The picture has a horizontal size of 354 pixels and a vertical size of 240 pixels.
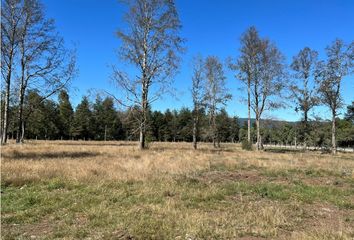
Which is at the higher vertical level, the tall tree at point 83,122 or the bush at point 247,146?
the tall tree at point 83,122

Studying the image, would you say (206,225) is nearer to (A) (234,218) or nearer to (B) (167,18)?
(A) (234,218)

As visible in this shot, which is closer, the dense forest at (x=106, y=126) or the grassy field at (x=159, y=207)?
the grassy field at (x=159, y=207)

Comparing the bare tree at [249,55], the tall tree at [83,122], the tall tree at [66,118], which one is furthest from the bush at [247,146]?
the tall tree at [66,118]

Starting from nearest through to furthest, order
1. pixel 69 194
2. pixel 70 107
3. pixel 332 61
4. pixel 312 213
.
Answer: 1. pixel 312 213
2. pixel 69 194
3. pixel 332 61
4. pixel 70 107

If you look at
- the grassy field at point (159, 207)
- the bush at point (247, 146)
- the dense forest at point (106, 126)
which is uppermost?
the dense forest at point (106, 126)

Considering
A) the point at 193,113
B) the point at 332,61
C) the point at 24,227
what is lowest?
the point at 24,227

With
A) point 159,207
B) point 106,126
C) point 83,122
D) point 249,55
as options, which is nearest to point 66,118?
point 83,122

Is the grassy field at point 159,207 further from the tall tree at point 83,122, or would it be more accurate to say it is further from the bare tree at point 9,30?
the tall tree at point 83,122

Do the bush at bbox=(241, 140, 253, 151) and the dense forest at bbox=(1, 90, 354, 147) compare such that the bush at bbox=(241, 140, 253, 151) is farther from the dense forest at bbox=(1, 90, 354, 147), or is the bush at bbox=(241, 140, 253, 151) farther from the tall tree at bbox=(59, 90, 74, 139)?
the tall tree at bbox=(59, 90, 74, 139)

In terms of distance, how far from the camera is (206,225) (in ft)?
20.1

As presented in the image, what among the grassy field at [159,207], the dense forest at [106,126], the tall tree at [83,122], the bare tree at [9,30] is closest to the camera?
the grassy field at [159,207]

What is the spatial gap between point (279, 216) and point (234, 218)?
2.87 feet

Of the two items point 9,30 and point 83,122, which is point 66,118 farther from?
point 9,30

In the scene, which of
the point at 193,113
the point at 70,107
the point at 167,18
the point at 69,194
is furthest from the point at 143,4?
the point at 70,107
